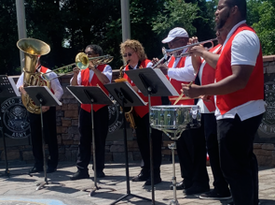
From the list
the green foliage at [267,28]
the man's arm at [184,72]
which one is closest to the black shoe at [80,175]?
the man's arm at [184,72]

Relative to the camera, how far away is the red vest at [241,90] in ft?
10.6

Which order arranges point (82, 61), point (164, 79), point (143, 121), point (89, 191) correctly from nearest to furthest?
point (164, 79)
point (89, 191)
point (82, 61)
point (143, 121)

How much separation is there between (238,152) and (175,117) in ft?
2.45

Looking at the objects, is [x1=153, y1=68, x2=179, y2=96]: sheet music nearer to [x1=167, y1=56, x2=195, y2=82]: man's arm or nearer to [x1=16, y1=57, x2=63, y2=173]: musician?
[x1=167, y1=56, x2=195, y2=82]: man's arm

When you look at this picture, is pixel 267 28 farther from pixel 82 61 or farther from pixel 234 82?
pixel 234 82

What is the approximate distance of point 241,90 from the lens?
3215 mm

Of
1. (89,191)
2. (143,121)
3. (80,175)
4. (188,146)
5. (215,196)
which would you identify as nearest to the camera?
(215,196)

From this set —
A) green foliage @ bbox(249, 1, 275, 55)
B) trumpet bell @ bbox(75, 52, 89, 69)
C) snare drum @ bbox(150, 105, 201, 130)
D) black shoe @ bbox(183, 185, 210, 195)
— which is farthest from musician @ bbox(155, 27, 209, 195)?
green foliage @ bbox(249, 1, 275, 55)

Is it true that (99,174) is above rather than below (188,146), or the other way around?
below

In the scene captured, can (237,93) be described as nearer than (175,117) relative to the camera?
Yes

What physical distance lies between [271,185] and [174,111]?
81.8 inches

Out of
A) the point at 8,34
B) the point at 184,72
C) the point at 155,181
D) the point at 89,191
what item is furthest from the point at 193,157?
the point at 8,34

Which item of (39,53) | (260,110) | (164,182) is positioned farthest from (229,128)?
(39,53)

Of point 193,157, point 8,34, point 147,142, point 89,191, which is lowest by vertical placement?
point 89,191
